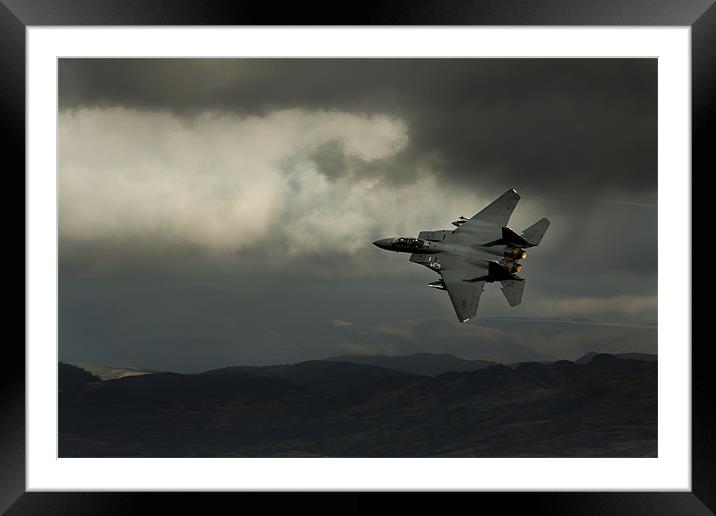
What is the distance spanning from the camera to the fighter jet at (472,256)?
11000mm

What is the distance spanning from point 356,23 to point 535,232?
19.5 ft

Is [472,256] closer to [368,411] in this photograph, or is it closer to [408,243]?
[408,243]

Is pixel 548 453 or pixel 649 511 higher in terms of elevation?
pixel 649 511

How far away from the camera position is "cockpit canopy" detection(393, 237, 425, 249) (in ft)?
37.7

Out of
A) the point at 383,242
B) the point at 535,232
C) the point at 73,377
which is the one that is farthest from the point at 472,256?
the point at 73,377

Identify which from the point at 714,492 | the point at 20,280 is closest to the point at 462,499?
the point at 714,492

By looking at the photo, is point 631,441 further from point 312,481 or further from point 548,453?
point 312,481

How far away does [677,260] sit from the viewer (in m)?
6.91

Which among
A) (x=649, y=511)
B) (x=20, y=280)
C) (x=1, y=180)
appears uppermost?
(x=1, y=180)

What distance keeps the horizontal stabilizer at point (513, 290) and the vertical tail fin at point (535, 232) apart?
0.66 metres

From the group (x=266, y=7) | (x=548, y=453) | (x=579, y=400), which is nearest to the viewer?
(x=266, y=7)

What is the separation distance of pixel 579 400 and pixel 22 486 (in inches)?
2078

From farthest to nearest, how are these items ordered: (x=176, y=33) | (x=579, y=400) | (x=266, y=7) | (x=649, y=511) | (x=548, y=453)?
(x=579, y=400), (x=548, y=453), (x=176, y=33), (x=649, y=511), (x=266, y=7)

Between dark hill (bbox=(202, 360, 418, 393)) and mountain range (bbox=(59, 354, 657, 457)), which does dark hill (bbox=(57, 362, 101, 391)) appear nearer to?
mountain range (bbox=(59, 354, 657, 457))
